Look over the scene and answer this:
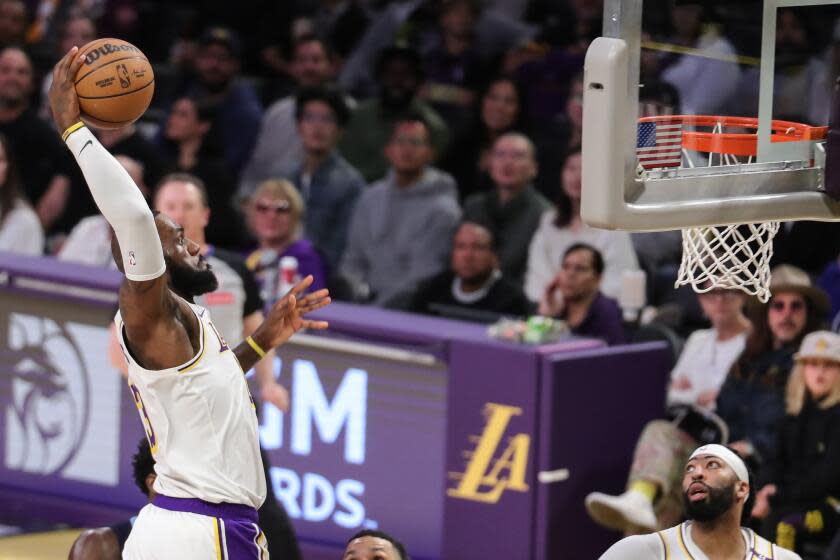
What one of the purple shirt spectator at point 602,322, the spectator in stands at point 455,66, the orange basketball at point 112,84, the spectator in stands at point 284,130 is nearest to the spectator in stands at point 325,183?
the spectator in stands at point 284,130

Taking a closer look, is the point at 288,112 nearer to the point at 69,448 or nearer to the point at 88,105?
the point at 69,448

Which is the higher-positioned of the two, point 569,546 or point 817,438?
point 817,438

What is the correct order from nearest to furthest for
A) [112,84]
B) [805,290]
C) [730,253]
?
1. [112,84]
2. [730,253]
3. [805,290]

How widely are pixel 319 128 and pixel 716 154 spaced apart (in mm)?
5353

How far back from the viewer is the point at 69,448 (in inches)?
375

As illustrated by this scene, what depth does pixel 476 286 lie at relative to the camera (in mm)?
9883

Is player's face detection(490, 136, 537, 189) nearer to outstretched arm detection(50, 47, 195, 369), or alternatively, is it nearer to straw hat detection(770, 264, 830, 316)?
straw hat detection(770, 264, 830, 316)

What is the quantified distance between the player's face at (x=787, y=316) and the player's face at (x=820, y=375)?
315mm

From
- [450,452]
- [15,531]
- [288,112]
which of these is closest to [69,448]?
[15,531]

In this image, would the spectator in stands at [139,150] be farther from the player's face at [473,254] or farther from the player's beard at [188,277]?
the player's beard at [188,277]

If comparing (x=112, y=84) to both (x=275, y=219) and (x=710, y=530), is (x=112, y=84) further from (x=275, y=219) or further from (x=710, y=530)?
(x=275, y=219)

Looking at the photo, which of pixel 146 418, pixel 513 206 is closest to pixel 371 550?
pixel 146 418

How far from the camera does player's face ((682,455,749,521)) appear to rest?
21.4ft

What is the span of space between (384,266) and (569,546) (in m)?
2.90
